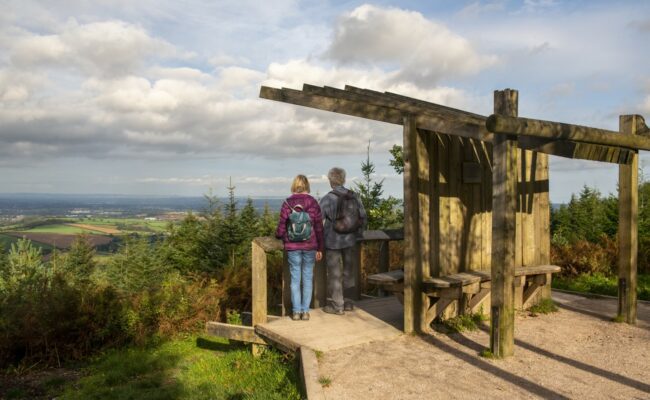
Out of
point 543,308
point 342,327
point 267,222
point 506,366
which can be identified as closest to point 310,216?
point 342,327

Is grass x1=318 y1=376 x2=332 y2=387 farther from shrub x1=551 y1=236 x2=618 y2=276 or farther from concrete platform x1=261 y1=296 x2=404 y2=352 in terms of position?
shrub x1=551 y1=236 x2=618 y2=276

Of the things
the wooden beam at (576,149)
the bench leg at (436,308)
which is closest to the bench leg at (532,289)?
the bench leg at (436,308)

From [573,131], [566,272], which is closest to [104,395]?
[573,131]

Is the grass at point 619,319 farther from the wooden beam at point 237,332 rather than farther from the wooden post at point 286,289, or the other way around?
the wooden beam at point 237,332

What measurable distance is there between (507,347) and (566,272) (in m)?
7.38

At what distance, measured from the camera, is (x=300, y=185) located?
6684mm

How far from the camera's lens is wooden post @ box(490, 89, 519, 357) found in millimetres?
5320

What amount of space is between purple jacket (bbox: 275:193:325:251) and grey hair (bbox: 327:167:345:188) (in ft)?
1.67

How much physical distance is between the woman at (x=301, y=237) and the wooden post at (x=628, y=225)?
165 inches

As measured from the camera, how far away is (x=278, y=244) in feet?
22.2

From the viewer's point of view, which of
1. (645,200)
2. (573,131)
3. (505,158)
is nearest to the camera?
(505,158)

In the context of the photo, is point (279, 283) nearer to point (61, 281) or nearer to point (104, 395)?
point (61, 281)

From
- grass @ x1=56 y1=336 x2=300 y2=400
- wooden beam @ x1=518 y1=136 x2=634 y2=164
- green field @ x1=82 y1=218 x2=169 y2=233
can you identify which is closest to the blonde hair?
grass @ x1=56 y1=336 x2=300 y2=400

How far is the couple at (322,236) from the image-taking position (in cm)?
659
